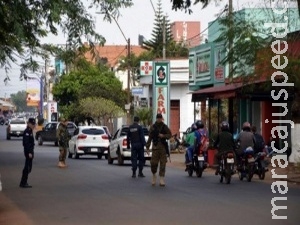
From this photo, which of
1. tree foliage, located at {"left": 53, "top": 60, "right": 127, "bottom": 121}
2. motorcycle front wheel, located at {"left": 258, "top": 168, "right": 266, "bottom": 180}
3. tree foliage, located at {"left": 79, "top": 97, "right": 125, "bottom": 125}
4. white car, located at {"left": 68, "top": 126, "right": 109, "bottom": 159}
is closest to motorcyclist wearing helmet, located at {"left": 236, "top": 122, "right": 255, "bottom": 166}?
motorcycle front wheel, located at {"left": 258, "top": 168, "right": 266, "bottom": 180}

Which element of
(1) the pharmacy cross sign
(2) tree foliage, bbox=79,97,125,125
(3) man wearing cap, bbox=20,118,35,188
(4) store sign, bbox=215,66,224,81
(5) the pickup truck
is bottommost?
(3) man wearing cap, bbox=20,118,35,188

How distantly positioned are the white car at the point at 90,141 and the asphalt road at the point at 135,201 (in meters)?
13.5

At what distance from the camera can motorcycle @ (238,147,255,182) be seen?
2727 cm

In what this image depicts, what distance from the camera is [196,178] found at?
29125mm

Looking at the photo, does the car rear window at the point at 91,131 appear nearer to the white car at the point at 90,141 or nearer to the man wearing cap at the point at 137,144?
the white car at the point at 90,141

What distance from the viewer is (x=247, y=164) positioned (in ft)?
90.4

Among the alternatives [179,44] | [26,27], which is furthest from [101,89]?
[26,27]

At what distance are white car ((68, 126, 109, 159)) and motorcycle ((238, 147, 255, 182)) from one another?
56.9 feet

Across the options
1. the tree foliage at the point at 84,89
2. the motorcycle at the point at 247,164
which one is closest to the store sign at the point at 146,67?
the tree foliage at the point at 84,89

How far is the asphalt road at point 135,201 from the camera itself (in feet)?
54.5

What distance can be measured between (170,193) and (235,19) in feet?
27.9

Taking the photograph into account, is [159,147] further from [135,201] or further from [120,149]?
[120,149]

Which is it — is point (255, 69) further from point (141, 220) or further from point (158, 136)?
point (141, 220)

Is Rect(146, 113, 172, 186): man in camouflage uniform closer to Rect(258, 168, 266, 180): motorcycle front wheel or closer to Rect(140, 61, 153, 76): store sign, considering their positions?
Rect(258, 168, 266, 180): motorcycle front wheel
